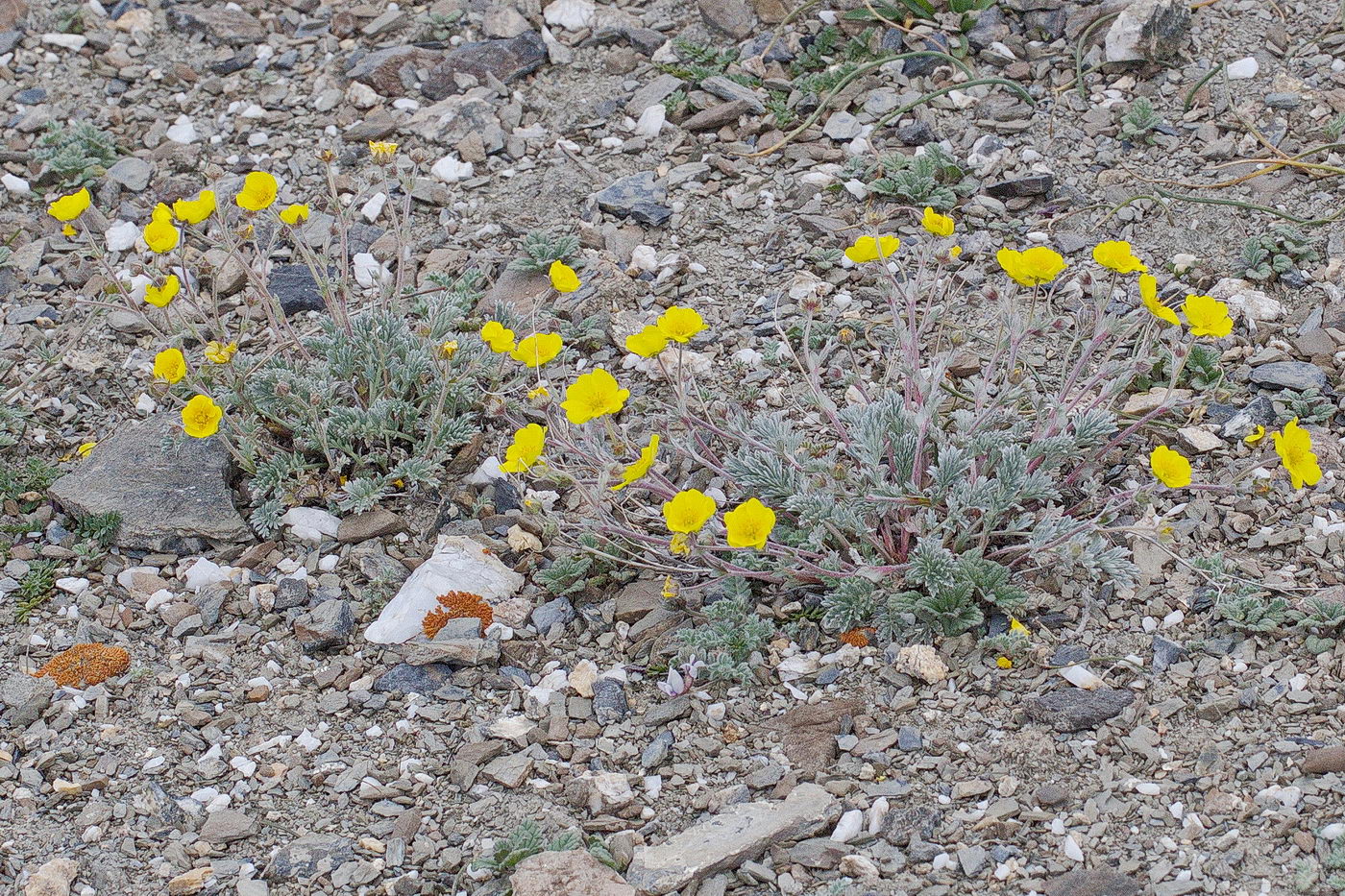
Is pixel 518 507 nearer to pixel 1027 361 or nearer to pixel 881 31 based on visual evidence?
pixel 1027 361

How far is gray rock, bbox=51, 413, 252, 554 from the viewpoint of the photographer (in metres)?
3.74

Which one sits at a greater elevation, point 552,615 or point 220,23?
point 220,23

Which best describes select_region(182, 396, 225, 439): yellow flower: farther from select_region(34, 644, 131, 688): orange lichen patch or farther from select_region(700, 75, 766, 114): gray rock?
select_region(700, 75, 766, 114): gray rock

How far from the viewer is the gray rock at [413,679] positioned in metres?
3.27

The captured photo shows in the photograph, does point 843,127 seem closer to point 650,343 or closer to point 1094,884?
point 650,343

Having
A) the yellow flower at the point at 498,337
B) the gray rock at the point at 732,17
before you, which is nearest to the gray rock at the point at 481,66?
the gray rock at the point at 732,17

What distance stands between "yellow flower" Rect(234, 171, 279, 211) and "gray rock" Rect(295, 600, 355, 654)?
1.16 metres

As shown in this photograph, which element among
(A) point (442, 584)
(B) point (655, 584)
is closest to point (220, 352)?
(A) point (442, 584)

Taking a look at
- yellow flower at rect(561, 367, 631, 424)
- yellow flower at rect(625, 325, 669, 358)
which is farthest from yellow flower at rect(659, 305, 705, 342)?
yellow flower at rect(561, 367, 631, 424)

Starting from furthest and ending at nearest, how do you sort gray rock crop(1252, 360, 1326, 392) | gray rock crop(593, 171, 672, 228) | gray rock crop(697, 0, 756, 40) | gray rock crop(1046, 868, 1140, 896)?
1. gray rock crop(697, 0, 756, 40)
2. gray rock crop(593, 171, 672, 228)
3. gray rock crop(1252, 360, 1326, 392)
4. gray rock crop(1046, 868, 1140, 896)

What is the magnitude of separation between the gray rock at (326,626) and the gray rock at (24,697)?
2.12 ft

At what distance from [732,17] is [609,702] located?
3.34 metres

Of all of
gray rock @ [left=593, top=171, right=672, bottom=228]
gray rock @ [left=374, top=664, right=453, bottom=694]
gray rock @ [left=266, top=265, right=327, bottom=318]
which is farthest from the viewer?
gray rock @ [left=593, top=171, right=672, bottom=228]

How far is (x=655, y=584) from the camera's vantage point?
11.5 ft
